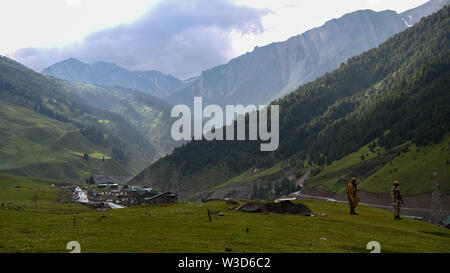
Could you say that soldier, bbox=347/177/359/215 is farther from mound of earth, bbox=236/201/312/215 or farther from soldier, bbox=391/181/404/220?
mound of earth, bbox=236/201/312/215

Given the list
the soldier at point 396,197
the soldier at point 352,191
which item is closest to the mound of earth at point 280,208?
the soldier at point 352,191

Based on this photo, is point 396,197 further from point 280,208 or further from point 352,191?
point 280,208

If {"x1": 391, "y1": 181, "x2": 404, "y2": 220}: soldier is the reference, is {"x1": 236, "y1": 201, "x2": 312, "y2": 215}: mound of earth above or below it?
below

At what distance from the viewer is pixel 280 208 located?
57.7 meters

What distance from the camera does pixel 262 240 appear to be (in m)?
30.9

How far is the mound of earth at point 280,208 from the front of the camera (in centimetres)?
5694

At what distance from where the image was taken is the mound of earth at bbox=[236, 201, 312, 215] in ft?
187

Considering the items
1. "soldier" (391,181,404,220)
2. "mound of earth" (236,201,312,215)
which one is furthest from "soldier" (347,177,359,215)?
"mound of earth" (236,201,312,215)

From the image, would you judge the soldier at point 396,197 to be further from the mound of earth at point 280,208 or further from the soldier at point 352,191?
the mound of earth at point 280,208

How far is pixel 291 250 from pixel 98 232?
17823mm

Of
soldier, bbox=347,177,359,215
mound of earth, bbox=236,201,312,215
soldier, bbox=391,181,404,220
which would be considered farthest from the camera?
mound of earth, bbox=236,201,312,215

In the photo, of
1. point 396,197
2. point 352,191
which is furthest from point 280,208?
point 396,197
